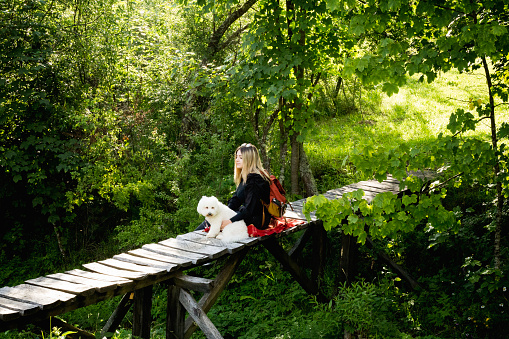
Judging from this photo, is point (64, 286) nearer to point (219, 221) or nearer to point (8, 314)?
point (8, 314)

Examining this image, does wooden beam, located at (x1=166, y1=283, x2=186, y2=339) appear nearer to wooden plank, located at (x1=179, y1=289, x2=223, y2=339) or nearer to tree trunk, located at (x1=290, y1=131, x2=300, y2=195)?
wooden plank, located at (x1=179, y1=289, x2=223, y2=339)

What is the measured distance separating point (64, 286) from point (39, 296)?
240 mm

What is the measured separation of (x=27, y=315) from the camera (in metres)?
3.25

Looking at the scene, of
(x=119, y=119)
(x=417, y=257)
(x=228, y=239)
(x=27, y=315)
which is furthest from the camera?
(x=119, y=119)

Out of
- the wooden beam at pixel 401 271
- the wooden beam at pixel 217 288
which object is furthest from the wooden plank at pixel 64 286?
the wooden beam at pixel 401 271

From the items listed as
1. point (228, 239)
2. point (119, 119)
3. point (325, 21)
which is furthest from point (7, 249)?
point (325, 21)

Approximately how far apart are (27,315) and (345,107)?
34.5ft

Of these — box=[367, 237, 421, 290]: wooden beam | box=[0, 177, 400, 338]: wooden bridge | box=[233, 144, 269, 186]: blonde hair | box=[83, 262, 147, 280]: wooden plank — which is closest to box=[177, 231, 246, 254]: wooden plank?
box=[0, 177, 400, 338]: wooden bridge

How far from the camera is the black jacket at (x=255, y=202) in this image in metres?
5.28

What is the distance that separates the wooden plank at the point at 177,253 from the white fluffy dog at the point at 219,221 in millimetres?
540

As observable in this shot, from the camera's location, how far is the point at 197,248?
15.9 feet

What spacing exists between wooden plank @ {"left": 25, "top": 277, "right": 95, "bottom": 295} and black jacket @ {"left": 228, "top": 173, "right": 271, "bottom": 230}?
203 cm

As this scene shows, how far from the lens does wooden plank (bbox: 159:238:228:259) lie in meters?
4.62

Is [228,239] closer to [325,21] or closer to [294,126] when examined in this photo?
[294,126]
